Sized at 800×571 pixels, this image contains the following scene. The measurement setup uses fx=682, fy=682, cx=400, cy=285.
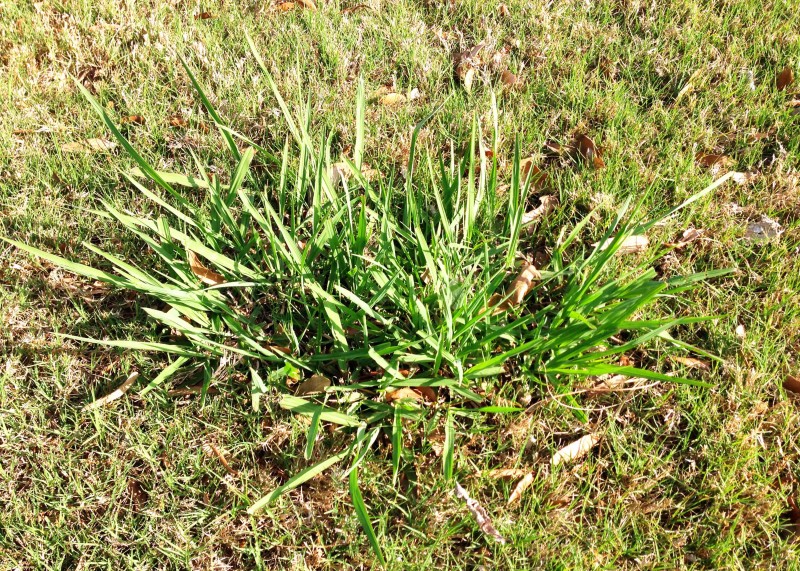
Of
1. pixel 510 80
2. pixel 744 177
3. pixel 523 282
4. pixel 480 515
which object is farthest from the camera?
pixel 510 80

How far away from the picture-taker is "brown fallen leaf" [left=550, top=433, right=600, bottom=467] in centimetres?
197

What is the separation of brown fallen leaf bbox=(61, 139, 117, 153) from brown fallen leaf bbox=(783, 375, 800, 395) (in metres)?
2.61

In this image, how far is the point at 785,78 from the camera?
3004 mm

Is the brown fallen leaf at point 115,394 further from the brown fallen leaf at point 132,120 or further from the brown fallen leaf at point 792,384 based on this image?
the brown fallen leaf at point 792,384

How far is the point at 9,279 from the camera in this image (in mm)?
2404

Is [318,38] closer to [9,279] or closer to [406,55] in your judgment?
[406,55]

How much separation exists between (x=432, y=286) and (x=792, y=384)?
115cm

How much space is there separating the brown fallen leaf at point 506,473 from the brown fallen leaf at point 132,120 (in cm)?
208

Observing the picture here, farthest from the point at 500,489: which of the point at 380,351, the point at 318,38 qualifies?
the point at 318,38

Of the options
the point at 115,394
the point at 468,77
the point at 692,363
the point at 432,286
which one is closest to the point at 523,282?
the point at 432,286

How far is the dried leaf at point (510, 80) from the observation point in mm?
3006

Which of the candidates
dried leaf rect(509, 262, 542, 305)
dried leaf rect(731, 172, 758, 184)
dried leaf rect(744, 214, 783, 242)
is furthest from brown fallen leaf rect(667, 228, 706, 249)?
dried leaf rect(509, 262, 542, 305)

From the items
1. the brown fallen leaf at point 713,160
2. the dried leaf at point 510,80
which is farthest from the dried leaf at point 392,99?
the brown fallen leaf at point 713,160

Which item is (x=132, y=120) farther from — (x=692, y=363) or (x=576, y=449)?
(x=692, y=363)
